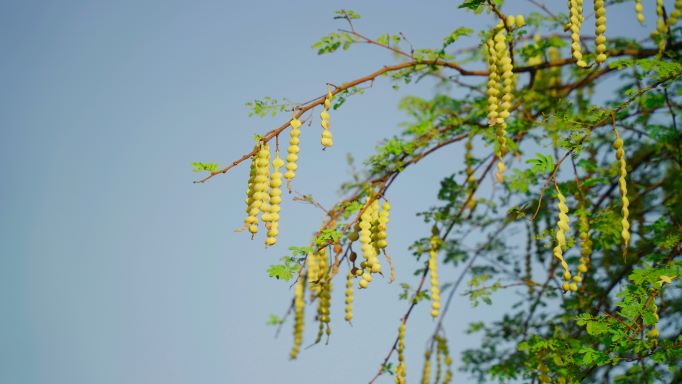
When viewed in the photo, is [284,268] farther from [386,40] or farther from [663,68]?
[663,68]

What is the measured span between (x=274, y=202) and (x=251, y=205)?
0.11 m

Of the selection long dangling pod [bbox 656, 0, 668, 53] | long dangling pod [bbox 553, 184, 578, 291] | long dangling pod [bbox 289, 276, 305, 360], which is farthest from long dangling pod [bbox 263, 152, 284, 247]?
long dangling pod [bbox 656, 0, 668, 53]

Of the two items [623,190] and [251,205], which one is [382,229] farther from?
[623,190]

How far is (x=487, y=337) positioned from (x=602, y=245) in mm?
1873

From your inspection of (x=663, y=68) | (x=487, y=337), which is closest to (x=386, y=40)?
(x=663, y=68)

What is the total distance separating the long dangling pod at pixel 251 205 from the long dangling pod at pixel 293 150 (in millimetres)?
169

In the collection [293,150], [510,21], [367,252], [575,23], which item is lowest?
[367,252]

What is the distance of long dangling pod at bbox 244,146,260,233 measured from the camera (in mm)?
3094

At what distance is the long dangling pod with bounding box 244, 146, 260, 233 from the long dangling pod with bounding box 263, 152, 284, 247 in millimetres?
47

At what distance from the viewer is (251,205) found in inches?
123

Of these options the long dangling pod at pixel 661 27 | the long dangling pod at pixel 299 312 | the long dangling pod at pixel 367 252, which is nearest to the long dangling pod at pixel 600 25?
the long dangling pod at pixel 661 27

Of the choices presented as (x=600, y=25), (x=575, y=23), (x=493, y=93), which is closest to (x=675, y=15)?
(x=600, y=25)

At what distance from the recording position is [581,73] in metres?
5.62

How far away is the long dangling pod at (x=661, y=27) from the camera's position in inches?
178
